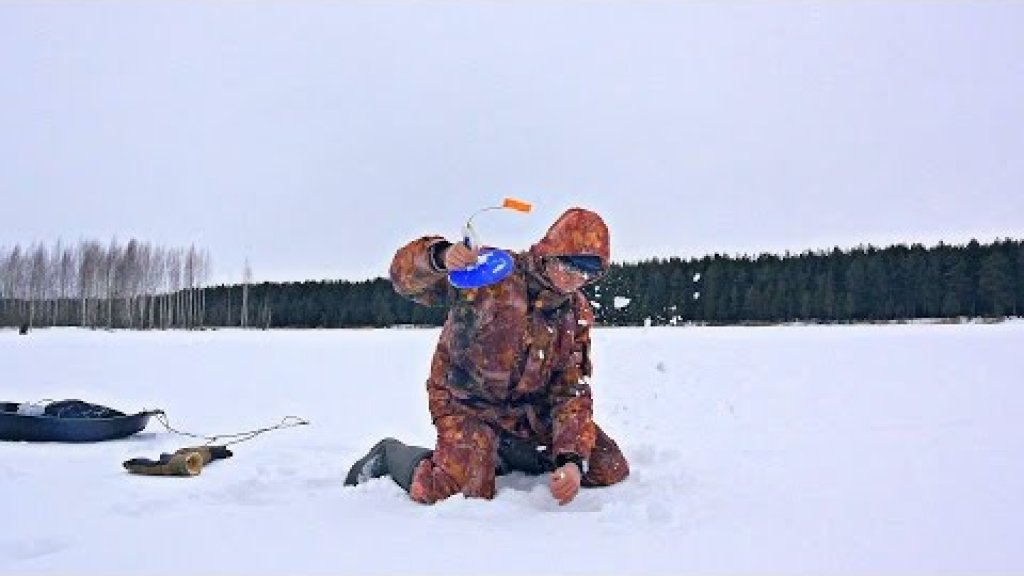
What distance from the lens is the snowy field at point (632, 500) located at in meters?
3.13

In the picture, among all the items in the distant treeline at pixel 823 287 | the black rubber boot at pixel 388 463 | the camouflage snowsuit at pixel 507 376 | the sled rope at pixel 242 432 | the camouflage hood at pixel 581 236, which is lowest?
the sled rope at pixel 242 432

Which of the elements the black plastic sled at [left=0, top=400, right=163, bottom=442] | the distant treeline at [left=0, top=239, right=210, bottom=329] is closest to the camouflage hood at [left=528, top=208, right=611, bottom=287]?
the black plastic sled at [left=0, top=400, right=163, bottom=442]

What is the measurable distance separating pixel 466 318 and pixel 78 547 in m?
2.17

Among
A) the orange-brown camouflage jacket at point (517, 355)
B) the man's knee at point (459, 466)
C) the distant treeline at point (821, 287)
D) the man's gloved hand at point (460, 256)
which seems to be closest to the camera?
the man's gloved hand at point (460, 256)

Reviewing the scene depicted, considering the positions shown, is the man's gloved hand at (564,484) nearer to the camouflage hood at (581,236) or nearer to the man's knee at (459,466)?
the man's knee at (459,466)

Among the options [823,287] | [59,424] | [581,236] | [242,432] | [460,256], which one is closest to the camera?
[460,256]

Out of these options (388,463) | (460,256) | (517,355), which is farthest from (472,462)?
(460,256)

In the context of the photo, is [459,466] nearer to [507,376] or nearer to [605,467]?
[507,376]

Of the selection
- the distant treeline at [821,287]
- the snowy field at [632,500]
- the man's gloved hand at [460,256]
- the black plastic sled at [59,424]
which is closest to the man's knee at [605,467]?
the snowy field at [632,500]

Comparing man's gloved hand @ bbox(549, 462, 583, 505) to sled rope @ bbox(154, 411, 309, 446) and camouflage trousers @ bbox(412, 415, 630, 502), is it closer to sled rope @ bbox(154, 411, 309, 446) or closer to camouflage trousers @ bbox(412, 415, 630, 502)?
camouflage trousers @ bbox(412, 415, 630, 502)

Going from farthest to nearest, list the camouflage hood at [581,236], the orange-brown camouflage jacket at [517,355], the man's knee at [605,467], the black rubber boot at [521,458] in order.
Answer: the black rubber boot at [521,458] → the man's knee at [605,467] → the orange-brown camouflage jacket at [517,355] → the camouflage hood at [581,236]

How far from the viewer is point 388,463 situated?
4.91 meters

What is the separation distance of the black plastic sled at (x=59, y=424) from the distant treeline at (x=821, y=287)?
114 ft

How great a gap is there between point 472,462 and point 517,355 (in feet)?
2.13
